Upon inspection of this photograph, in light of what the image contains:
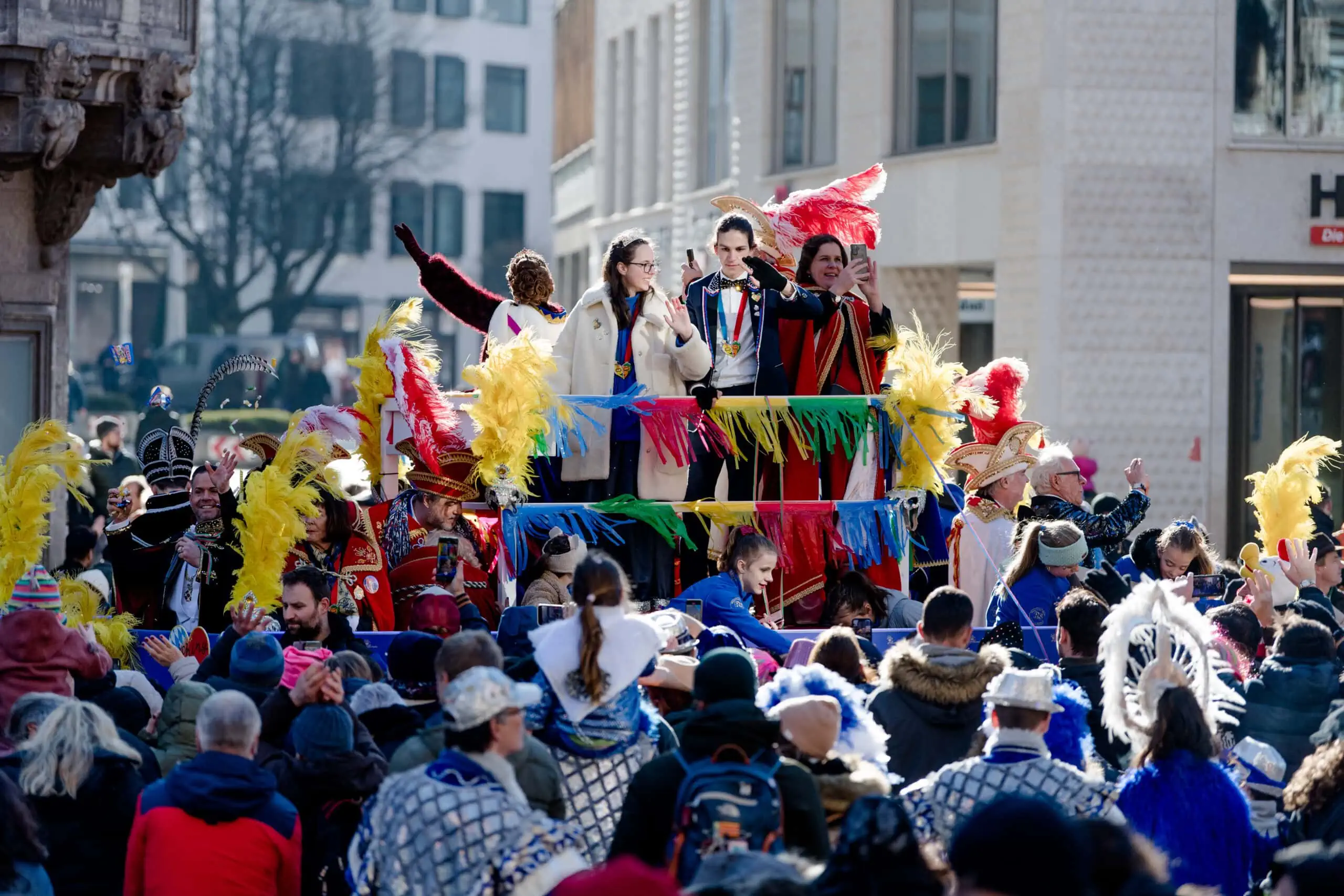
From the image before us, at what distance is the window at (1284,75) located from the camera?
68.0 ft

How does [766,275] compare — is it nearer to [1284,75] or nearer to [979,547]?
[979,547]

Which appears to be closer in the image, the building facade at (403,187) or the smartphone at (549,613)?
the smartphone at (549,613)

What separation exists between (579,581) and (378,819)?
1.11 meters

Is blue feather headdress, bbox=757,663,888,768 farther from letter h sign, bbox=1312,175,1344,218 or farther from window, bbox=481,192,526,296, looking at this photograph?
window, bbox=481,192,526,296

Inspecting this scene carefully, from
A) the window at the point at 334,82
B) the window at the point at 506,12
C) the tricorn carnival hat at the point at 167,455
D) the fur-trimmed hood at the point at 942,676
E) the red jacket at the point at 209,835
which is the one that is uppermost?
the window at the point at 506,12

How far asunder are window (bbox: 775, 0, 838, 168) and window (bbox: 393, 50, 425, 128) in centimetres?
2461

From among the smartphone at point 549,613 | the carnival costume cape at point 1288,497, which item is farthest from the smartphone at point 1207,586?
the smartphone at point 549,613

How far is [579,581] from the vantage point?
6.13 meters

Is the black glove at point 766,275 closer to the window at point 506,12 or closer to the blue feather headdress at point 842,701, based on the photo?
the blue feather headdress at point 842,701

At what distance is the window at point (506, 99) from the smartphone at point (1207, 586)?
43.2m

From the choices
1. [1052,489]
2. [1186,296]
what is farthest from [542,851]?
[1186,296]

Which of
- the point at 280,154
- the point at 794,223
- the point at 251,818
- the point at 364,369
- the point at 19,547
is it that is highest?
the point at 280,154

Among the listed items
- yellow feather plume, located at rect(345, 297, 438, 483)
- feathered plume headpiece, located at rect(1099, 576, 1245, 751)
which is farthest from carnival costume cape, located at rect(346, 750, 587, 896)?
yellow feather plume, located at rect(345, 297, 438, 483)

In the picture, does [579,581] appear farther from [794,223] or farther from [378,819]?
[794,223]
